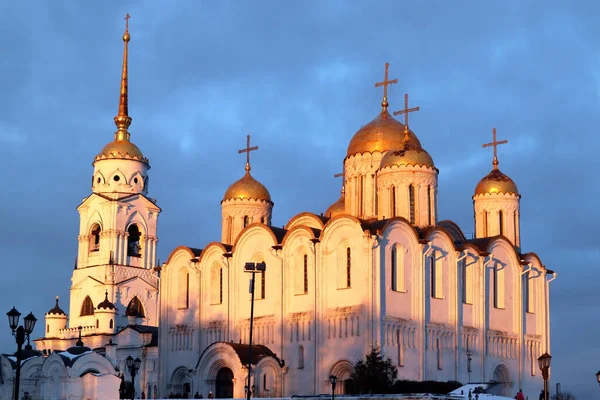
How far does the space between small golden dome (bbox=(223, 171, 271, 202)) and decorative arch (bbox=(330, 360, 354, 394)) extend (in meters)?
12.6

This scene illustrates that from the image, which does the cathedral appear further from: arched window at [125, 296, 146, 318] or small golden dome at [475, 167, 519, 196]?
arched window at [125, 296, 146, 318]

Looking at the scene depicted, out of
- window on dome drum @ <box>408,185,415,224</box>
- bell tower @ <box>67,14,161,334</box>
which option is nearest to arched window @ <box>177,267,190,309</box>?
window on dome drum @ <box>408,185,415,224</box>

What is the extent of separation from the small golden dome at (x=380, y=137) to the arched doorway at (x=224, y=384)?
11.7 meters

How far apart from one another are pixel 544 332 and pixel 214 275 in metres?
15.2

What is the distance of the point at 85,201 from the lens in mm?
66438

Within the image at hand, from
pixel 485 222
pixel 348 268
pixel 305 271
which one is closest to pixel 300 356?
pixel 305 271

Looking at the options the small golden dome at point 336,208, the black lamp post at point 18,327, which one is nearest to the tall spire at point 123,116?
the small golden dome at point 336,208

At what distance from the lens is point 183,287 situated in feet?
170

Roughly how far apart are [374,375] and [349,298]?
424 centimetres

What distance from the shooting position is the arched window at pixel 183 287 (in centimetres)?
5144

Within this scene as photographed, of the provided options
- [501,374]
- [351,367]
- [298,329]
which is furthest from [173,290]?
[501,374]

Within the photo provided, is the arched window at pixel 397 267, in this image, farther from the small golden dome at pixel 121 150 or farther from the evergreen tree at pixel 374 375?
the small golden dome at pixel 121 150

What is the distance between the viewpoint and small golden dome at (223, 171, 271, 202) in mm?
54375

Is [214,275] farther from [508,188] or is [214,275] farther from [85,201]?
[85,201]
